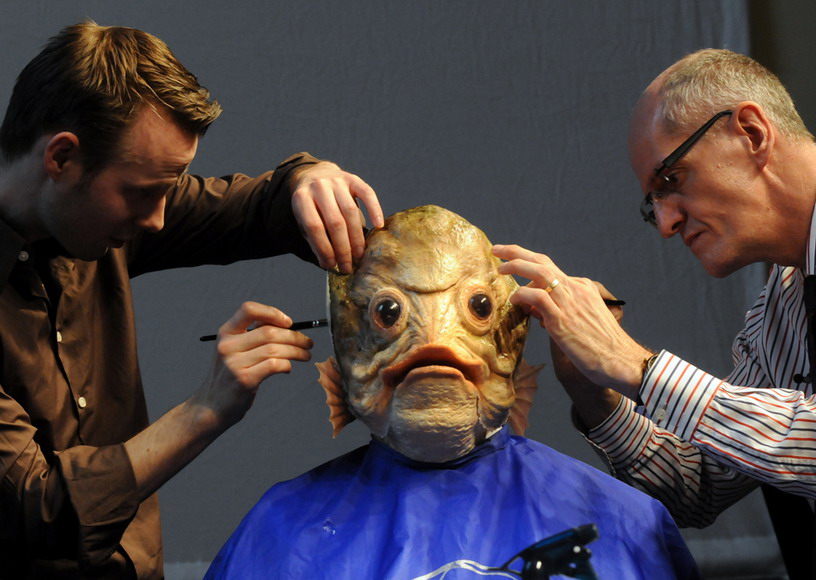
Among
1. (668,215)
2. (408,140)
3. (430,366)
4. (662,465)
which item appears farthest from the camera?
(408,140)

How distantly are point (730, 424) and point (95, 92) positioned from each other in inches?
42.6

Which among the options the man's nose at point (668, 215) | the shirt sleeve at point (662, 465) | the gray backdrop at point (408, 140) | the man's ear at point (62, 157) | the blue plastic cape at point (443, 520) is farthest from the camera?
the gray backdrop at point (408, 140)

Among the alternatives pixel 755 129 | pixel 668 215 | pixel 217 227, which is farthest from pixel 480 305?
pixel 217 227

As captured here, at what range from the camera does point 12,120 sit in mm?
1600

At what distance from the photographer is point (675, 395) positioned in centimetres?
145

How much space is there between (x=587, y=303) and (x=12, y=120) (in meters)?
0.96

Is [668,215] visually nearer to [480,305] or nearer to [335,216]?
[480,305]

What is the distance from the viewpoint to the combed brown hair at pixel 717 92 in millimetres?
1611

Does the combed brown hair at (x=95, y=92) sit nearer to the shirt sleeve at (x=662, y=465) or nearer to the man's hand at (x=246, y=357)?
the man's hand at (x=246, y=357)

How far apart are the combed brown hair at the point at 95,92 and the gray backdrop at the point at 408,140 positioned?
39.4 inches

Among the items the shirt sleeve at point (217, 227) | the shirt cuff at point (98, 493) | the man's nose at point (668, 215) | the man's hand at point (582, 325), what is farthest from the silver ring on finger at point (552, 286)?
the shirt cuff at point (98, 493)

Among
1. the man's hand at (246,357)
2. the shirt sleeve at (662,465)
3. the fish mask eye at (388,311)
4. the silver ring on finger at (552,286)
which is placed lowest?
the shirt sleeve at (662,465)

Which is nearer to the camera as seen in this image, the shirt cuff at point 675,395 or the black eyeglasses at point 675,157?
the shirt cuff at point 675,395

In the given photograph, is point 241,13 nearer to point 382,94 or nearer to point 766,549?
point 382,94
